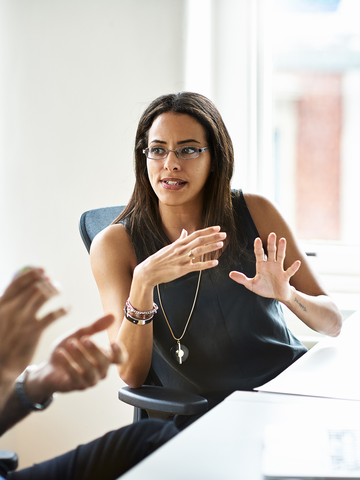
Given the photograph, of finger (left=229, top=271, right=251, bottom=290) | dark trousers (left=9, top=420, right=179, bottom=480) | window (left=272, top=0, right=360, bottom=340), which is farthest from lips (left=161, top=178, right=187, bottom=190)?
window (left=272, top=0, right=360, bottom=340)

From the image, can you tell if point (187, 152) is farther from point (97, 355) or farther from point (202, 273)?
point (97, 355)

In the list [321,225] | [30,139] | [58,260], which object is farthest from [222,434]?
[321,225]

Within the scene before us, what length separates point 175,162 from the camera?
1.01m

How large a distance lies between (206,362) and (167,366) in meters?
0.08

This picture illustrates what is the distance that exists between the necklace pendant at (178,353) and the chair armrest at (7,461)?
1.96ft

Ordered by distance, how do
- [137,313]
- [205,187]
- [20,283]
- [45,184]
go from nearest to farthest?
[20,283]
[45,184]
[137,313]
[205,187]

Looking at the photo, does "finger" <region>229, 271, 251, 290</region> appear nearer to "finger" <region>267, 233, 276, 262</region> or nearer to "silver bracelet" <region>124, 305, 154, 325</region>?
"finger" <region>267, 233, 276, 262</region>

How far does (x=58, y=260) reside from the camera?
18.1 inches

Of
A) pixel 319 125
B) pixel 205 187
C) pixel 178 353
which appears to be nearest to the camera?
pixel 178 353

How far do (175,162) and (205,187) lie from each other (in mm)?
154

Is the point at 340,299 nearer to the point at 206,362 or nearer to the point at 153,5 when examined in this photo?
the point at 206,362

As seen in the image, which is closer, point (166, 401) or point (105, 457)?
point (105, 457)

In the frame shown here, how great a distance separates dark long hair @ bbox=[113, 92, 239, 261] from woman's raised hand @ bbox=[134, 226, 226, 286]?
0.23 m

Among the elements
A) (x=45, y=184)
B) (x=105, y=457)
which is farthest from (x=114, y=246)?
(x=105, y=457)
